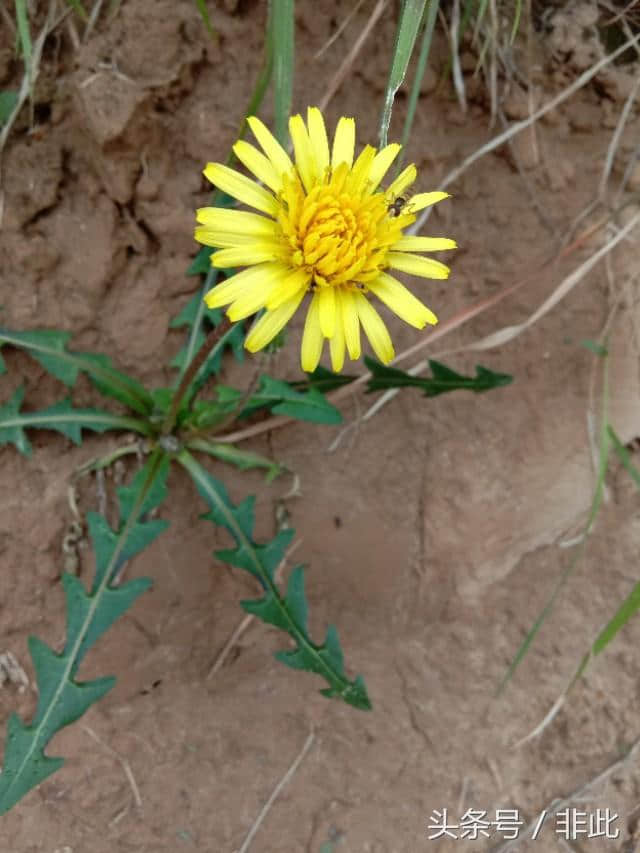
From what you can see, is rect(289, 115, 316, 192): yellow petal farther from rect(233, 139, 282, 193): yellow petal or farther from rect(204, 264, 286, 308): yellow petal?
rect(204, 264, 286, 308): yellow petal

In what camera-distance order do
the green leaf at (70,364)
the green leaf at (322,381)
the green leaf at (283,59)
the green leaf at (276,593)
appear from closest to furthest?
the green leaf at (283,59), the green leaf at (276,593), the green leaf at (70,364), the green leaf at (322,381)

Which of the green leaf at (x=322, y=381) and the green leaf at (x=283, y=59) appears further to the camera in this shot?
the green leaf at (x=322, y=381)

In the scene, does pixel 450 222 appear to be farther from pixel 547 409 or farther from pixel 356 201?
pixel 356 201

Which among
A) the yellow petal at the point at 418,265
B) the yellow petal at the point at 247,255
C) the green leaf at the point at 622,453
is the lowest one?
the green leaf at the point at 622,453

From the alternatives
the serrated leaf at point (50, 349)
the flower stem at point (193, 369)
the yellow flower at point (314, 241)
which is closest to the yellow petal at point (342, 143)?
the yellow flower at point (314, 241)

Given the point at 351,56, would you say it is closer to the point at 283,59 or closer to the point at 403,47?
the point at 283,59

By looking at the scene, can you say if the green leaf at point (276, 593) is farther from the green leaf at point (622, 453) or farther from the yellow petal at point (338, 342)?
the green leaf at point (622, 453)

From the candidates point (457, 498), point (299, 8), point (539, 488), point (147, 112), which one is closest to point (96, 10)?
point (147, 112)

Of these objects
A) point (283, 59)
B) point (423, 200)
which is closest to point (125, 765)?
point (423, 200)

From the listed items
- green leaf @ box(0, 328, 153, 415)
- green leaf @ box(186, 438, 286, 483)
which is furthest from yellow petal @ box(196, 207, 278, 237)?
green leaf @ box(186, 438, 286, 483)
